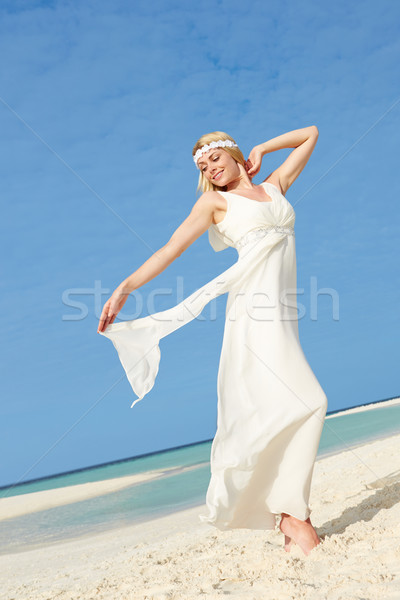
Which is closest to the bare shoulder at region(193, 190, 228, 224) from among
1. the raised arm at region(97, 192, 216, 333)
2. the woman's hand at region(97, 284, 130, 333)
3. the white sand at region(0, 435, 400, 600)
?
the raised arm at region(97, 192, 216, 333)

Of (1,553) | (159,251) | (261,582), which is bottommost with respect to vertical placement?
(1,553)

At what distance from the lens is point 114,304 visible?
2949 mm

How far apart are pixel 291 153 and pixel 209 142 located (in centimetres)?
56

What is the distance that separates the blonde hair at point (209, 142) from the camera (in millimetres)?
3334

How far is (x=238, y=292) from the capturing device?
3.07 metres

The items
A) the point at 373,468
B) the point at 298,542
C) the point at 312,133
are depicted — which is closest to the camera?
the point at 298,542

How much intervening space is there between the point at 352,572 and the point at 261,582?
422mm

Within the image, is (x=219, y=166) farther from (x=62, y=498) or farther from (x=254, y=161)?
(x=62, y=498)

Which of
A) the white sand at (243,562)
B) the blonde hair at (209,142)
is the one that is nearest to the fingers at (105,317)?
the blonde hair at (209,142)

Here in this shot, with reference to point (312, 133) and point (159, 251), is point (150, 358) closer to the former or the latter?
point (159, 251)

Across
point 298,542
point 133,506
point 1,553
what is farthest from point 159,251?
point 133,506

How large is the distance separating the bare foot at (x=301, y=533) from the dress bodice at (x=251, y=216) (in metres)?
1.51

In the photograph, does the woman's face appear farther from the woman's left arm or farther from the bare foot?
the bare foot

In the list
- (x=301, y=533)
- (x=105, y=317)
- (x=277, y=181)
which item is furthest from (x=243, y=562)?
(x=277, y=181)
